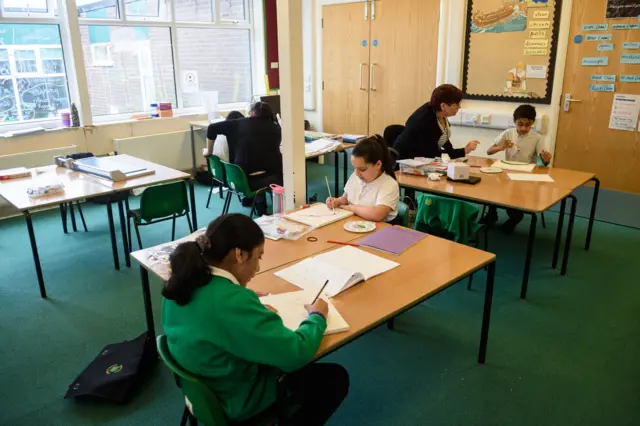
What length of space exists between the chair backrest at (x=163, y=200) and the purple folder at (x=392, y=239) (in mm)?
1807

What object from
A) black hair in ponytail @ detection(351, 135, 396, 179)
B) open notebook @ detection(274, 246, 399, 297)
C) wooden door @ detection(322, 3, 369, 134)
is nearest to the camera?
open notebook @ detection(274, 246, 399, 297)

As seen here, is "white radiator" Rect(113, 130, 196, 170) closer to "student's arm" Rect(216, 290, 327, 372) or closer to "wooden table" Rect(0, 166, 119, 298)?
"wooden table" Rect(0, 166, 119, 298)

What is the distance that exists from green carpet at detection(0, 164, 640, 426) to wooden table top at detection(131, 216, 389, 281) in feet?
2.17

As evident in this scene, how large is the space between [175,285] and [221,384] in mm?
348

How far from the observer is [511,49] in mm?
5043

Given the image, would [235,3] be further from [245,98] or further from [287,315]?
[287,315]

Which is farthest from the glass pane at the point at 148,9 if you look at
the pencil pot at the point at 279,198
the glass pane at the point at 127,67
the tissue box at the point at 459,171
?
the tissue box at the point at 459,171

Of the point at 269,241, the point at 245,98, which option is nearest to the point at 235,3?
the point at 245,98

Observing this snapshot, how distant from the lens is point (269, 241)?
2500 millimetres

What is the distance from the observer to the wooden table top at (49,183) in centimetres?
322

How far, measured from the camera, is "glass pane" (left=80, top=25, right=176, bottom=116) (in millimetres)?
5664

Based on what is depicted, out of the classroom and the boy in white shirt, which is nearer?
the classroom

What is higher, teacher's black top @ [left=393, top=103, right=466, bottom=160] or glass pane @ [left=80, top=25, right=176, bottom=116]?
glass pane @ [left=80, top=25, right=176, bottom=116]

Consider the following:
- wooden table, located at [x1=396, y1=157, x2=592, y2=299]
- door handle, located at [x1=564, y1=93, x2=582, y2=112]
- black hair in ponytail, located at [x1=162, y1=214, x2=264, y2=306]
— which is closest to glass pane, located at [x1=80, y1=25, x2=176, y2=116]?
wooden table, located at [x1=396, y1=157, x2=592, y2=299]
